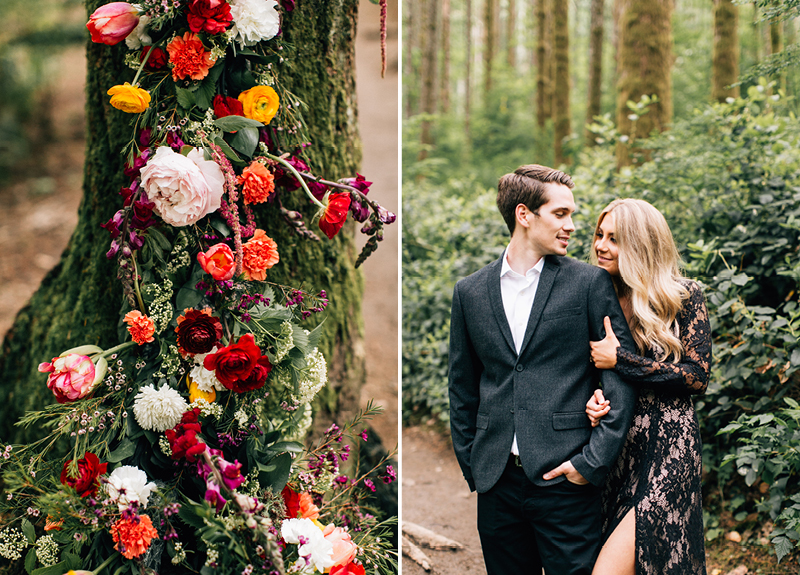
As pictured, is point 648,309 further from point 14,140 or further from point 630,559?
point 14,140

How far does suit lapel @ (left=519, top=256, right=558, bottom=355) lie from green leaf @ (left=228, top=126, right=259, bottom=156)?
127 cm

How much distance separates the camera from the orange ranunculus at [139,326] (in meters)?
1.87

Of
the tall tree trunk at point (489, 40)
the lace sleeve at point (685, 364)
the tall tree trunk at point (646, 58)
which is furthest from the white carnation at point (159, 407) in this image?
the tall tree trunk at point (489, 40)

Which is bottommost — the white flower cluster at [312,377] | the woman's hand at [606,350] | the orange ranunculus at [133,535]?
the orange ranunculus at [133,535]

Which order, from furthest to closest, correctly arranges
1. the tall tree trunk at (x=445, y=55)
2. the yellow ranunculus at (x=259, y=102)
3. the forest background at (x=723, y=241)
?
the tall tree trunk at (x=445, y=55) → the forest background at (x=723, y=241) → the yellow ranunculus at (x=259, y=102)

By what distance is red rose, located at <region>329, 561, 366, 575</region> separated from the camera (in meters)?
1.94

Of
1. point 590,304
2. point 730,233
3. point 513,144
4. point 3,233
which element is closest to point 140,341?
point 590,304

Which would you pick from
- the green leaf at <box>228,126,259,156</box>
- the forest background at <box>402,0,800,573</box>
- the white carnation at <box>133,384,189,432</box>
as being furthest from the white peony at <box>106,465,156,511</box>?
the forest background at <box>402,0,800,573</box>

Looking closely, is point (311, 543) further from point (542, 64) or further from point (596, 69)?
point (542, 64)

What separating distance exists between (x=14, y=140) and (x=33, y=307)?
804 cm

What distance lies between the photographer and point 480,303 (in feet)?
7.59

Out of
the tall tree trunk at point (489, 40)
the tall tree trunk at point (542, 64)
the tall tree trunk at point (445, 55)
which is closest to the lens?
the tall tree trunk at point (542, 64)

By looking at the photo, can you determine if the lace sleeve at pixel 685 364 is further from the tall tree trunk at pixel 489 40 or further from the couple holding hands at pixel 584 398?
the tall tree trunk at pixel 489 40

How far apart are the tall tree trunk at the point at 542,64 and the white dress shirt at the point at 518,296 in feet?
39.7
